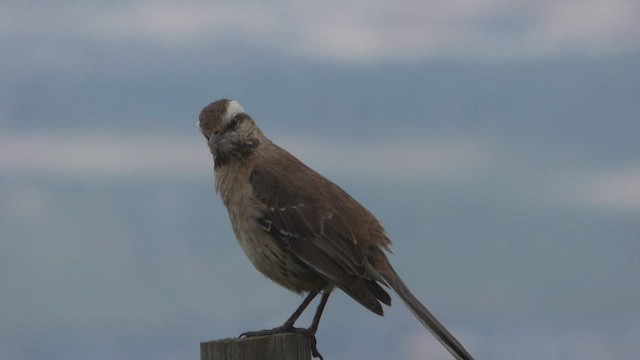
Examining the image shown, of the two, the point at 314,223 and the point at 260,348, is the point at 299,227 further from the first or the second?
the point at 260,348

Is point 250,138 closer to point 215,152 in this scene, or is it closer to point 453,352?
point 215,152

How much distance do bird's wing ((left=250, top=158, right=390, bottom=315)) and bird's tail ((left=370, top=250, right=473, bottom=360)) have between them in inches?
7.6

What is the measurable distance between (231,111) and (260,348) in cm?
343

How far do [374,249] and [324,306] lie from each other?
0.65 meters

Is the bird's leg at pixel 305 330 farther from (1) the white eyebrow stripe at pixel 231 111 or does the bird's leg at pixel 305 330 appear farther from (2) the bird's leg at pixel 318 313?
(1) the white eyebrow stripe at pixel 231 111

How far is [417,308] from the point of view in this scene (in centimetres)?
696

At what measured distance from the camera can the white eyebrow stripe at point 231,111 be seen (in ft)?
27.2

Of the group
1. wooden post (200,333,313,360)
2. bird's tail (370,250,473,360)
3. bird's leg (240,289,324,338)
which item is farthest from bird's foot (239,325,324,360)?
wooden post (200,333,313,360)

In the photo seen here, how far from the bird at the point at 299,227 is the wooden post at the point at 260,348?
1.46 metres

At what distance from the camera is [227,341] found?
214 inches

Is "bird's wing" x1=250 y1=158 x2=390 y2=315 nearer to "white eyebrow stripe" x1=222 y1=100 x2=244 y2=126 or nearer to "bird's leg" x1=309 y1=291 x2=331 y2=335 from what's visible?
"bird's leg" x1=309 y1=291 x2=331 y2=335

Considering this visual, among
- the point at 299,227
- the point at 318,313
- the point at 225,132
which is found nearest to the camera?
the point at 318,313

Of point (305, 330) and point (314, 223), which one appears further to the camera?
point (314, 223)

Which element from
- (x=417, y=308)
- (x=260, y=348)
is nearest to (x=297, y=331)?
(x=417, y=308)
